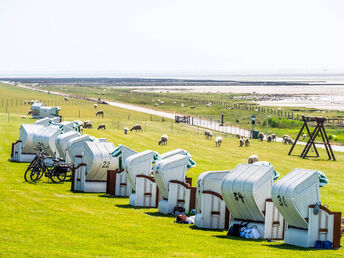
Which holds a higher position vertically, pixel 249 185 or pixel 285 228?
pixel 249 185

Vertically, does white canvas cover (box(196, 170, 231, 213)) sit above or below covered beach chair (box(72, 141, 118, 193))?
above

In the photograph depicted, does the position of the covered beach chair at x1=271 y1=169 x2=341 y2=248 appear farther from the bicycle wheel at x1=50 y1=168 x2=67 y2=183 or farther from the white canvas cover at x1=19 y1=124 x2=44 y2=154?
the white canvas cover at x1=19 y1=124 x2=44 y2=154

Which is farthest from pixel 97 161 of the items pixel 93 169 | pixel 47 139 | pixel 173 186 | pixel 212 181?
pixel 212 181

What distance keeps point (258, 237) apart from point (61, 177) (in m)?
18.3

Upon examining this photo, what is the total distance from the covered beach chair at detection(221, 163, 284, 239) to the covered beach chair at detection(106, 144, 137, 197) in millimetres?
11133

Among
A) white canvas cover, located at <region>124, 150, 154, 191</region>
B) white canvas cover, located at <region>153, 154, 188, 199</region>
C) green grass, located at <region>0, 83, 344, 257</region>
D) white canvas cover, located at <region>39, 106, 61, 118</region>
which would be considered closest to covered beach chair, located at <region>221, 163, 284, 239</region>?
green grass, located at <region>0, 83, 344, 257</region>

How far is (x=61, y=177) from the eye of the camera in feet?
129

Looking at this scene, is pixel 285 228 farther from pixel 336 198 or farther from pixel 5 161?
pixel 5 161

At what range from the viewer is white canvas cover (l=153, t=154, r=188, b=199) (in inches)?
1164

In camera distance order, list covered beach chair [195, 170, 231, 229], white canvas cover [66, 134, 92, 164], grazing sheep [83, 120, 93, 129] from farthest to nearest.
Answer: grazing sheep [83, 120, 93, 129] < white canvas cover [66, 134, 92, 164] < covered beach chair [195, 170, 231, 229]

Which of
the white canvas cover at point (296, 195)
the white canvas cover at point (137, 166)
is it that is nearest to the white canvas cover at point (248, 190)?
the white canvas cover at point (296, 195)

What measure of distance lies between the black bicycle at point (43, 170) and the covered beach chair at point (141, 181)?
684 cm

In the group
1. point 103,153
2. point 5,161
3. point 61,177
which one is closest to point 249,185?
point 103,153

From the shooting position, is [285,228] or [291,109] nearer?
[285,228]
